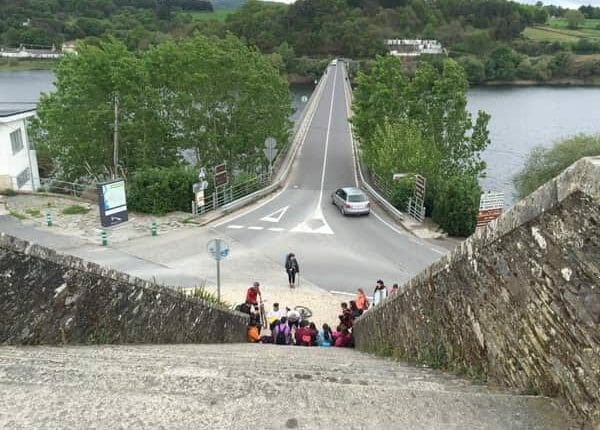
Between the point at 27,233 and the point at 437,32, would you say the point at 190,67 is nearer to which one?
the point at 27,233

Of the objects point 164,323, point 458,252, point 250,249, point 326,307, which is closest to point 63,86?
point 250,249

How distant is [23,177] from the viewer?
2842 cm

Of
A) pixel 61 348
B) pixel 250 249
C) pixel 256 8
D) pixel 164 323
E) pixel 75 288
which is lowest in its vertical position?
pixel 250 249

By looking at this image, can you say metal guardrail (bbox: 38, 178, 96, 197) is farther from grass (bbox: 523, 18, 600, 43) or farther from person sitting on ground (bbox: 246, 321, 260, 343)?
grass (bbox: 523, 18, 600, 43)

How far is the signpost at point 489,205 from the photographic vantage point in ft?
67.5

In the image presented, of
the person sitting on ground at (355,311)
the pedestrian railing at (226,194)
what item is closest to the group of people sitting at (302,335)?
the person sitting on ground at (355,311)

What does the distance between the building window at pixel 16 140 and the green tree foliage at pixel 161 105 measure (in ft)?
6.73

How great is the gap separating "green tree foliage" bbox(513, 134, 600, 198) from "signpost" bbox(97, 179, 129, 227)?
81.6 feet

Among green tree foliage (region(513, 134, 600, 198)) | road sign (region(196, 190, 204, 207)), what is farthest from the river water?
road sign (region(196, 190, 204, 207))

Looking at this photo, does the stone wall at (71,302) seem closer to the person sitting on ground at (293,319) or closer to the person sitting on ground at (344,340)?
the person sitting on ground at (344,340)

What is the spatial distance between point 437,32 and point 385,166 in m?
164

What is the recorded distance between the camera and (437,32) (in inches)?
7003

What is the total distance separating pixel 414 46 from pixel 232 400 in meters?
174

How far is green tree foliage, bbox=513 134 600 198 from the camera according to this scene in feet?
113
